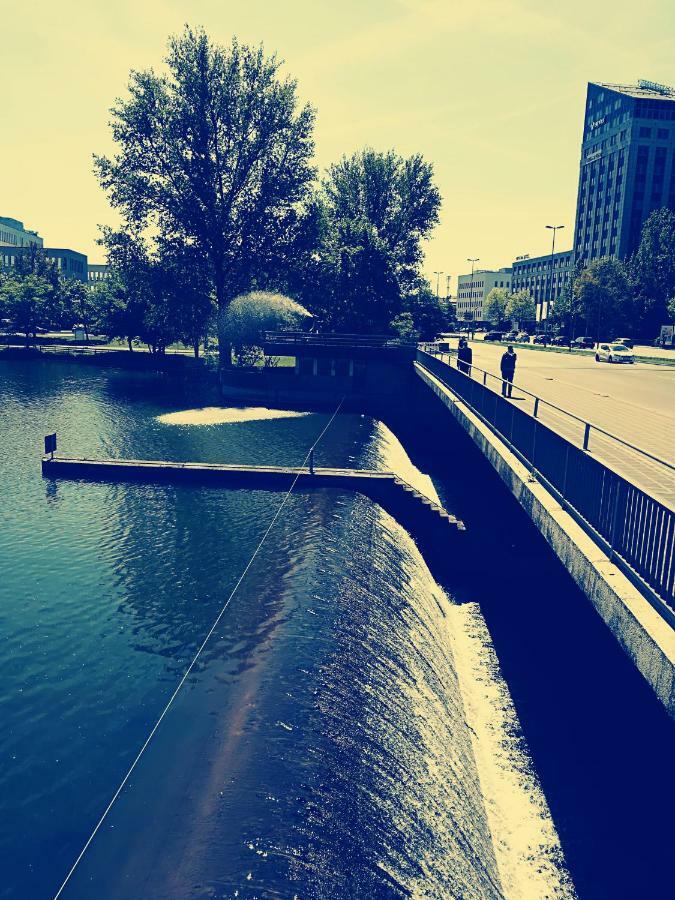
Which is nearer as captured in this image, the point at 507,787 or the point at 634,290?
the point at 507,787

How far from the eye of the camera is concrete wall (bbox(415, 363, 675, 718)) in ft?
22.0

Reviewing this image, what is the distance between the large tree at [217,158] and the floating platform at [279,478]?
124 feet

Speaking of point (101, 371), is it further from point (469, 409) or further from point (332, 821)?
point (332, 821)

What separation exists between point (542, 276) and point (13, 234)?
137290 millimetres

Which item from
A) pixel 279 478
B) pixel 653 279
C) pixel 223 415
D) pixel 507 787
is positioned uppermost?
pixel 653 279

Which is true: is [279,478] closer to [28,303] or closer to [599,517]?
[599,517]

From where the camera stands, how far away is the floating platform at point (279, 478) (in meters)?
22.4

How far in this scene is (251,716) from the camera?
10.3 metres

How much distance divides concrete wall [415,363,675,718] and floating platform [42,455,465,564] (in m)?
8.23

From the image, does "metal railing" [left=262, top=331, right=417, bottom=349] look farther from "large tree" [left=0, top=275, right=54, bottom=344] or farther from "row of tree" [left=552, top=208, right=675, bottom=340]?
"large tree" [left=0, top=275, right=54, bottom=344]

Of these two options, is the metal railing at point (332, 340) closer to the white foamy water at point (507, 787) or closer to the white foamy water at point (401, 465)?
the white foamy water at point (401, 465)

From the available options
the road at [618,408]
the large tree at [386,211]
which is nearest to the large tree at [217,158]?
the large tree at [386,211]

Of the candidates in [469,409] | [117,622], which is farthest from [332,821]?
[469,409]

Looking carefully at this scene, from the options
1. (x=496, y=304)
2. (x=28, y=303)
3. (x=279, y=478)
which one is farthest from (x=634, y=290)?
(x=496, y=304)
